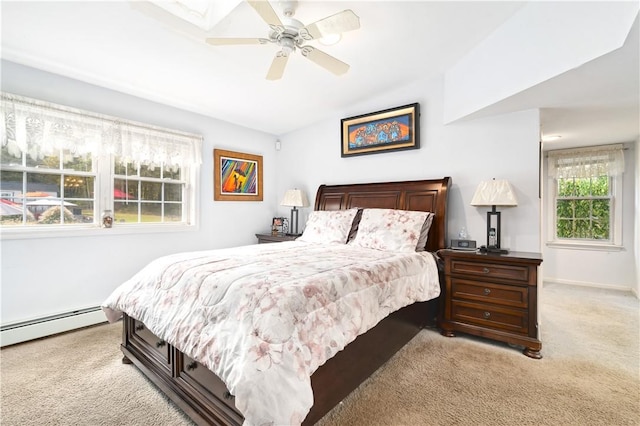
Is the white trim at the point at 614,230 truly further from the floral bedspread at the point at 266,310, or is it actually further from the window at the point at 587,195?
the floral bedspread at the point at 266,310

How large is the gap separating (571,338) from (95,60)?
511 cm

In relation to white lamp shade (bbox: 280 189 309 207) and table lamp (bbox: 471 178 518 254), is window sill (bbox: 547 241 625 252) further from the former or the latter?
white lamp shade (bbox: 280 189 309 207)

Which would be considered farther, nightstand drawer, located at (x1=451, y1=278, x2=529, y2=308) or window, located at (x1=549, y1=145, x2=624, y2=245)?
window, located at (x1=549, y1=145, x2=624, y2=245)

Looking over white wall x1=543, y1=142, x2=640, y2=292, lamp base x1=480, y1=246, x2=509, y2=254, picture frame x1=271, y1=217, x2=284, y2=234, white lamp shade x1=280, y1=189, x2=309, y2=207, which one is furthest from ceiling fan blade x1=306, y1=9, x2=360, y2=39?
white wall x1=543, y1=142, x2=640, y2=292

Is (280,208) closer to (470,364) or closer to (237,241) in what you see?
(237,241)

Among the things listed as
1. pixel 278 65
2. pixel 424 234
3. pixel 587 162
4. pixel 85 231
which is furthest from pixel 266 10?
pixel 587 162

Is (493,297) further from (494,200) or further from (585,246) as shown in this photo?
(585,246)

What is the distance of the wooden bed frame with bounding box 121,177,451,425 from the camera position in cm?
145

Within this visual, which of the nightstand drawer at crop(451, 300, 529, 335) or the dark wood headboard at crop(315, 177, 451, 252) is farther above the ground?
the dark wood headboard at crop(315, 177, 451, 252)

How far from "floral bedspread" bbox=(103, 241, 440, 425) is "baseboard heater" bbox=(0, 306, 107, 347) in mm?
1028

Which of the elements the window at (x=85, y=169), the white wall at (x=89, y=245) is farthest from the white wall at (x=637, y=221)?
the window at (x=85, y=169)

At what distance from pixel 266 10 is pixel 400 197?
234 centimetres

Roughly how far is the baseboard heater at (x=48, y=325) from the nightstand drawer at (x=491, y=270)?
3.64 meters

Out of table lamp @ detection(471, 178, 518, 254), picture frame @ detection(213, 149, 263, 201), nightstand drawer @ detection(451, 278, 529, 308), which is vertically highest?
picture frame @ detection(213, 149, 263, 201)
